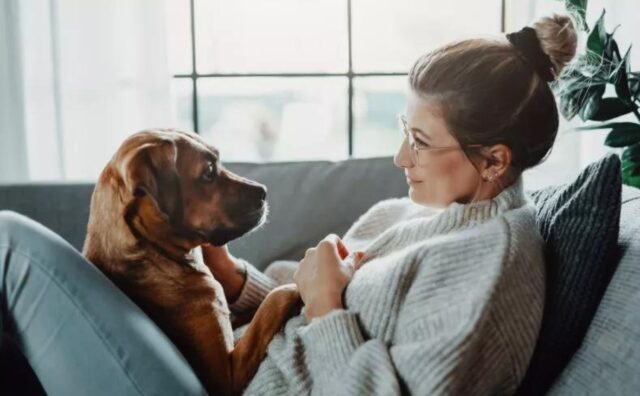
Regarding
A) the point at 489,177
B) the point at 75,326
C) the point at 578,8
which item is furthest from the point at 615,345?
the point at 578,8

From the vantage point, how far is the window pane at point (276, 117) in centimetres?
313

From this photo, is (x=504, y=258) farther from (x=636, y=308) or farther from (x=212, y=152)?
(x=212, y=152)

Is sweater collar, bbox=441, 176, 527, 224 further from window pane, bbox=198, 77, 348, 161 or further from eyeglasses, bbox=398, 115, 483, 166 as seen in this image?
window pane, bbox=198, 77, 348, 161

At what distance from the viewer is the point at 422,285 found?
1.28 m

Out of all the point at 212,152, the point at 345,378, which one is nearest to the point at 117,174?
the point at 212,152

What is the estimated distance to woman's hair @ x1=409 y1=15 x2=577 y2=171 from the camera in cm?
140

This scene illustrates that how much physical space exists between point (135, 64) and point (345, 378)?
1.68 metres

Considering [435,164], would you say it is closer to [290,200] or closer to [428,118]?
[428,118]

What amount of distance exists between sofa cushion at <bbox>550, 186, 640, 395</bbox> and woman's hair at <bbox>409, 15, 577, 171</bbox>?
27 centimetres

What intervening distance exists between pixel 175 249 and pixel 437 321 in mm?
563

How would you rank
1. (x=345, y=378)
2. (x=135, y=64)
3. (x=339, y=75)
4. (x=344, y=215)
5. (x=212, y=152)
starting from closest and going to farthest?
(x=345, y=378)
(x=212, y=152)
(x=344, y=215)
(x=135, y=64)
(x=339, y=75)

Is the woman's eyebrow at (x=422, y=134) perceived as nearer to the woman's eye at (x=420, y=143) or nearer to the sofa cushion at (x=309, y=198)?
the woman's eye at (x=420, y=143)

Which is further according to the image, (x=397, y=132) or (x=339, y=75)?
(x=397, y=132)

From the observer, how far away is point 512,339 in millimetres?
1228
